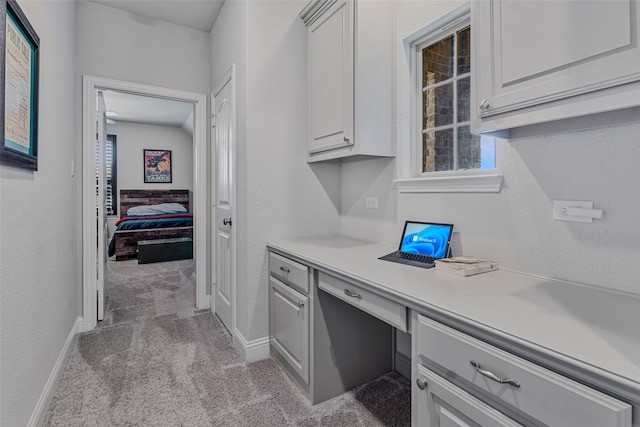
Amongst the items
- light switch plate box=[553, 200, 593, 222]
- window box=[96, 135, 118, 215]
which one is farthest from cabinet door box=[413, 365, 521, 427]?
window box=[96, 135, 118, 215]

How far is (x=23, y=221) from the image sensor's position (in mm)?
1437

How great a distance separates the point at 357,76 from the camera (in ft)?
6.16

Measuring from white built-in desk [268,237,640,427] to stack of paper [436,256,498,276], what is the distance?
0.03 metres

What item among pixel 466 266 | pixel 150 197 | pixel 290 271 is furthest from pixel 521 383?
pixel 150 197

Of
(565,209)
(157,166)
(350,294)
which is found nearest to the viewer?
(565,209)

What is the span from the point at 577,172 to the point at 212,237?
287 centimetres

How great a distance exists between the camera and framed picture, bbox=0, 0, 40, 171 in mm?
1213

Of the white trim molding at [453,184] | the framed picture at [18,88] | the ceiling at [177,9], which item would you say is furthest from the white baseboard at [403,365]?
the ceiling at [177,9]

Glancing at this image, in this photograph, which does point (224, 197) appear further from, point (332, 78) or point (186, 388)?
point (186, 388)

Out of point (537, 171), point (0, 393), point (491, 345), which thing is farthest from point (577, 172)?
point (0, 393)

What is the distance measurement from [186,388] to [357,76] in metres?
2.12

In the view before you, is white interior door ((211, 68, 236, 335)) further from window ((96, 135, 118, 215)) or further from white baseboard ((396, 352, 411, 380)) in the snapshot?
window ((96, 135, 118, 215))

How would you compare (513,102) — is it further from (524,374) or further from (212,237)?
(212,237)

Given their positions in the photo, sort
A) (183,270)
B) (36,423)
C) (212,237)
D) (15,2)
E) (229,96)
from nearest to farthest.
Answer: (15,2) → (36,423) → (229,96) → (212,237) → (183,270)
